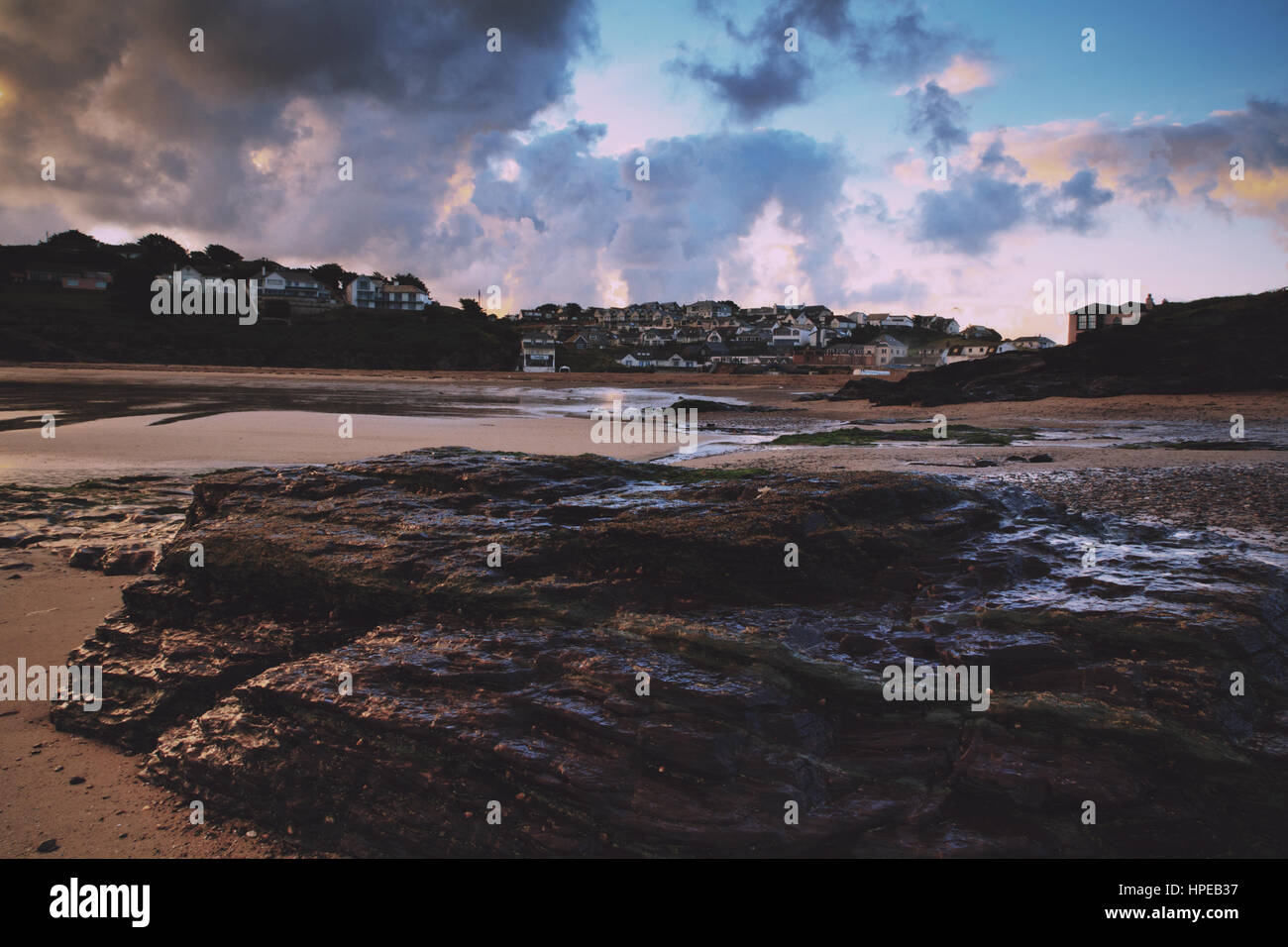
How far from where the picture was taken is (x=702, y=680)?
4.52 metres

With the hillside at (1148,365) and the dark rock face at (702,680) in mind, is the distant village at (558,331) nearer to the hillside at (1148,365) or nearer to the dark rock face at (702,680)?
the hillside at (1148,365)

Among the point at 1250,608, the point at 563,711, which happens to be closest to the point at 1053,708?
the point at 1250,608

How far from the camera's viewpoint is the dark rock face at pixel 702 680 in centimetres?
396

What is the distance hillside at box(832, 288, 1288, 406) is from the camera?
37.0m

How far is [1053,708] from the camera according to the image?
14.0 feet

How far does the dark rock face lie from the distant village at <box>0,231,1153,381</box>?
95222 mm

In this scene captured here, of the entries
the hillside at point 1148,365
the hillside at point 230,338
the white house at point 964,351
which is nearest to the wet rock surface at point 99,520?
the hillside at point 1148,365

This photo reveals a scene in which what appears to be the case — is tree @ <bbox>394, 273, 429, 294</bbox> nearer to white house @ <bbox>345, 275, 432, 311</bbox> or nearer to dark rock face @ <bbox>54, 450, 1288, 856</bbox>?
white house @ <bbox>345, 275, 432, 311</bbox>

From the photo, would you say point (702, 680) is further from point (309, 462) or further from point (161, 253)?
point (161, 253)

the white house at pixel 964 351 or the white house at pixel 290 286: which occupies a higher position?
the white house at pixel 290 286

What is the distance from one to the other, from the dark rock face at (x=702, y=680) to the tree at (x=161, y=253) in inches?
4969

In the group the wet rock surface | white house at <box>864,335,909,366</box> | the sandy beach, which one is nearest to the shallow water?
the sandy beach

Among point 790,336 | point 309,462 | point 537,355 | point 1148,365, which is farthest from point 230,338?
point 790,336

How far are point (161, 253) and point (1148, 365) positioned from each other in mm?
141510
